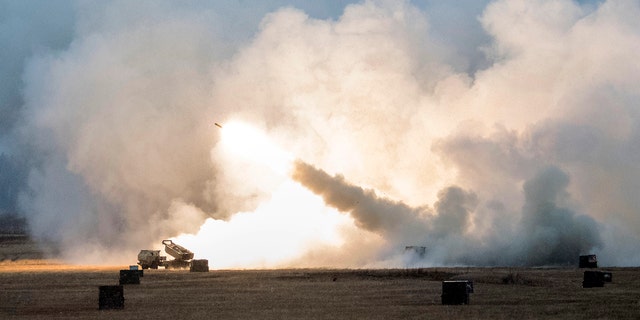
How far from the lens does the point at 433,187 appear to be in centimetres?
10144

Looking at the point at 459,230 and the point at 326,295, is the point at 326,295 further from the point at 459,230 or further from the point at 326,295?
the point at 459,230

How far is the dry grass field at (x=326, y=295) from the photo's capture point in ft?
144

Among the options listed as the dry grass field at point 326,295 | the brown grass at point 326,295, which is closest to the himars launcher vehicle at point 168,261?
the dry grass field at point 326,295

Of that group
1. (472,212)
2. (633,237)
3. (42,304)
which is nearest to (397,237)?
(472,212)

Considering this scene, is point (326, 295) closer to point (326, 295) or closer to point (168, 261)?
point (326, 295)

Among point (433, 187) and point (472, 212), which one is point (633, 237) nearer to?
point (472, 212)

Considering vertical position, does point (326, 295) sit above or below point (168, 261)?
below

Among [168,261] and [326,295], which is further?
[168,261]

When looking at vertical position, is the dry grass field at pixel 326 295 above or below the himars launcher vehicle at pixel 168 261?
below

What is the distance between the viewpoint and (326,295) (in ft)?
173

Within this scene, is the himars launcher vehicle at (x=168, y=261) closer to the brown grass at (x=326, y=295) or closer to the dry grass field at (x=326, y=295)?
the dry grass field at (x=326, y=295)

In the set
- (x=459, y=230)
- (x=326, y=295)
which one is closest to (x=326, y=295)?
(x=326, y=295)

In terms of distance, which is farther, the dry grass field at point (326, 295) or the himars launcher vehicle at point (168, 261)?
the himars launcher vehicle at point (168, 261)

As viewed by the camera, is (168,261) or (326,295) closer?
(326,295)
